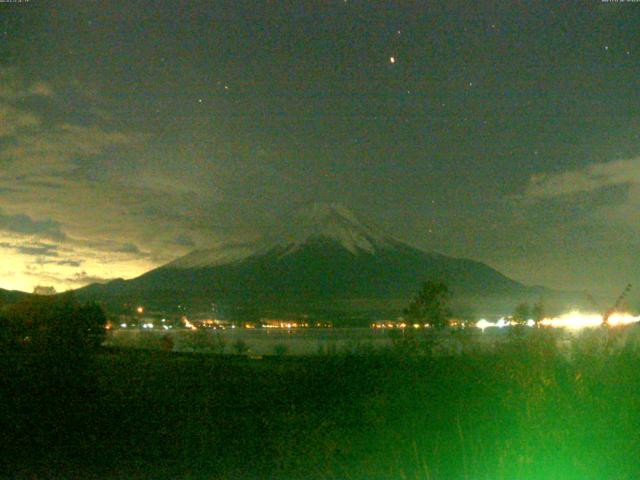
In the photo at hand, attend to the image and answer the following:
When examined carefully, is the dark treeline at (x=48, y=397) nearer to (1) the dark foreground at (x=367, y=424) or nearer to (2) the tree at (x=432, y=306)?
(1) the dark foreground at (x=367, y=424)

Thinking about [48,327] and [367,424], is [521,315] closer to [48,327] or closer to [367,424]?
[367,424]

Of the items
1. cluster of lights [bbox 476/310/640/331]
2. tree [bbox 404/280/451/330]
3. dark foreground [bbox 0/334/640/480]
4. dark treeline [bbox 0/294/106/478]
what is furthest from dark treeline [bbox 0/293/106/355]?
tree [bbox 404/280/451/330]

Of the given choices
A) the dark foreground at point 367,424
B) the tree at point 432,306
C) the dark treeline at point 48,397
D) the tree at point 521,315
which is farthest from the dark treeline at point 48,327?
the tree at point 432,306

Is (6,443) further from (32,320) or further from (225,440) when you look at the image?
(32,320)

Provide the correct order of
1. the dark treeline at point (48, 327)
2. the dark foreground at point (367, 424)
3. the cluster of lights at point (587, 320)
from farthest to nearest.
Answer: the dark treeline at point (48, 327) → the cluster of lights at point (587, 320) → the dark foreground at point (367, 424)

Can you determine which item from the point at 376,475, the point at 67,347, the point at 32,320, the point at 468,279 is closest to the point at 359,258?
the point at 468,279

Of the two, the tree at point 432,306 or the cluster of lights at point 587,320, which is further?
the tree at point 432,306

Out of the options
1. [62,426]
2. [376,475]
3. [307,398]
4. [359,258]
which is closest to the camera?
[376,475]
